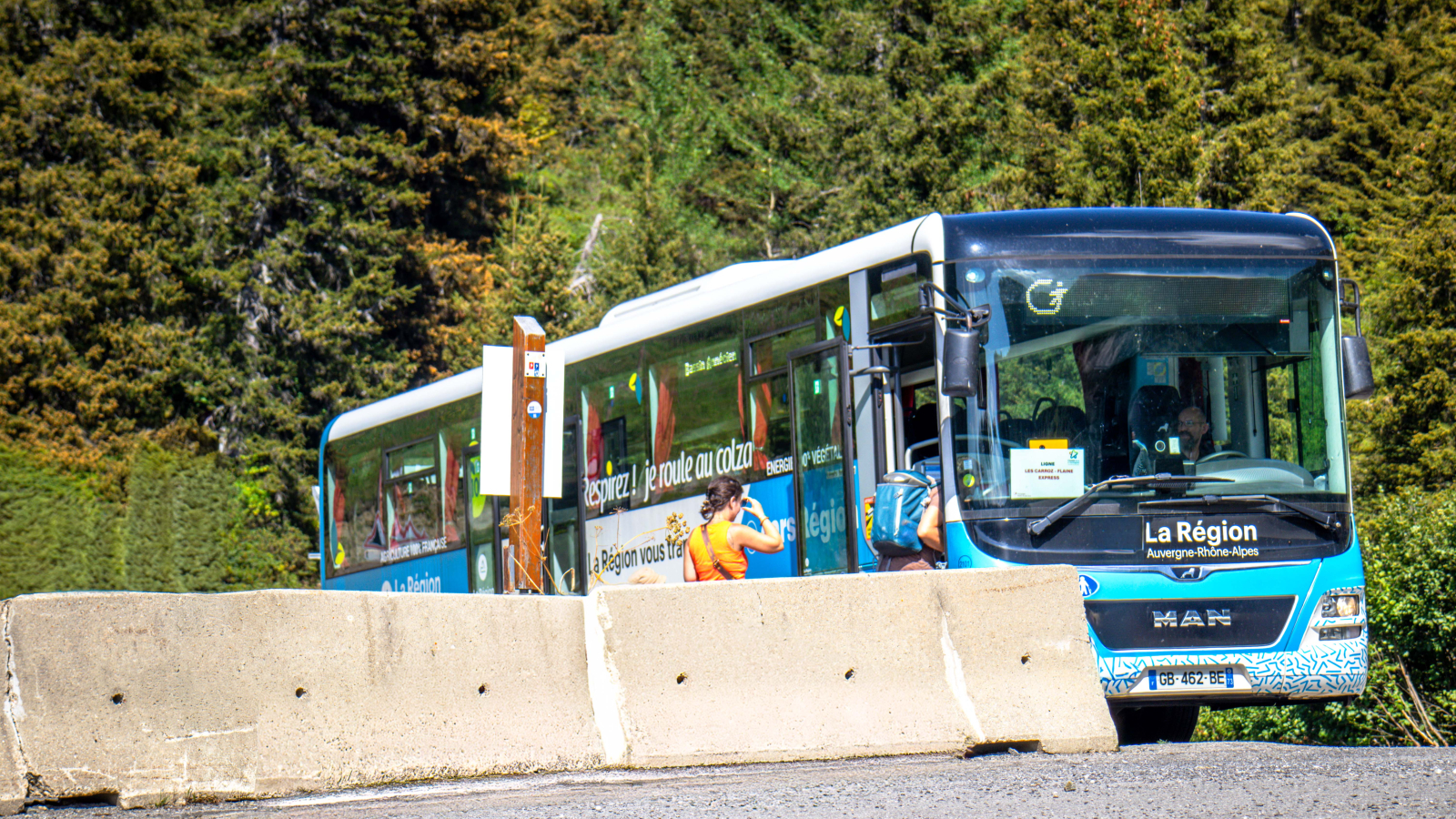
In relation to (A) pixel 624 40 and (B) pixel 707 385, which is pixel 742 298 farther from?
(A) pixel 624 40

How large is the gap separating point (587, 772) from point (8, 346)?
36749mm

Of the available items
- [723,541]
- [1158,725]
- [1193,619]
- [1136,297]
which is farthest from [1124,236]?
[1158,725]

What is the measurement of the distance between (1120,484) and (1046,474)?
429 millimetres

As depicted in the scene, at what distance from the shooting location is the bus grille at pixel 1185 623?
29.8ft

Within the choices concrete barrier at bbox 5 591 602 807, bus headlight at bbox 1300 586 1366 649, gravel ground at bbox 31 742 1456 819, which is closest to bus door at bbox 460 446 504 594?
concrete barrier at bbox 5 591 602 807

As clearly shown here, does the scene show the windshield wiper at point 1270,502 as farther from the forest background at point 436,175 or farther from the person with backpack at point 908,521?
the forest background at point 436,175

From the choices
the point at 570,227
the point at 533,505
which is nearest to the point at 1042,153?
the point at 570,227

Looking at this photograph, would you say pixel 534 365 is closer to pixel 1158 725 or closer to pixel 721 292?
pixel 721 292

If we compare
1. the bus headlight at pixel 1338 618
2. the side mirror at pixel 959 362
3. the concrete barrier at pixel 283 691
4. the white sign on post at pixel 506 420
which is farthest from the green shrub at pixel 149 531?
the bus headlight at pixel 1338 618

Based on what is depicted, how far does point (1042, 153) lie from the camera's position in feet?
111

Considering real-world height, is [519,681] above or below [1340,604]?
below

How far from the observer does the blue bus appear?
9117 millimetres

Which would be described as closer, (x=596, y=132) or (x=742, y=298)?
(x=742, y=298)

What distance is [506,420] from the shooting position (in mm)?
11391
